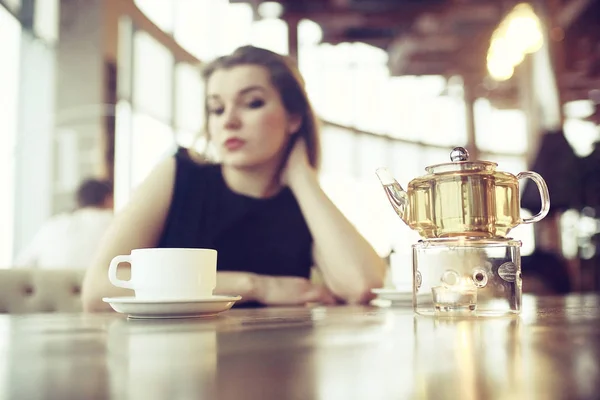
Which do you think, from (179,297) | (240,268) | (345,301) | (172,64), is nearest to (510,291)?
(179,297)

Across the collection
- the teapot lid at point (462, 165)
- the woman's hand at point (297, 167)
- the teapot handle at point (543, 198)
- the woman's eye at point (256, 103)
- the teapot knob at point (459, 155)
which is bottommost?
the teapot handle at point (543, 198)

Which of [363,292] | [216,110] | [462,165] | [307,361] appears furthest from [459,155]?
[216,110]

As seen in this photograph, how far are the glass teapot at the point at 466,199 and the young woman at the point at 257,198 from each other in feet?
2.77

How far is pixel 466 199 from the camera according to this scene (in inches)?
27.9

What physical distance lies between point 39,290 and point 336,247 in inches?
29.7

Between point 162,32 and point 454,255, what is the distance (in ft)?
8.48

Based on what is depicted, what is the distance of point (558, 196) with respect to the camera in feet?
11.4

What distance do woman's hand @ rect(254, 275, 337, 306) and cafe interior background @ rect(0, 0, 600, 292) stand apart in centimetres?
24

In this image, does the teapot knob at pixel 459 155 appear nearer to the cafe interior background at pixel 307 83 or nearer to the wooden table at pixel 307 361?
the wooden table at pixel 307 361

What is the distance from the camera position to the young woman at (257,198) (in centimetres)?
161

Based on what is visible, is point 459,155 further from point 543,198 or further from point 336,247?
point 336,247

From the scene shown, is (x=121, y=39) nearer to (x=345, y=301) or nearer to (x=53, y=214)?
(x=53, y=214)

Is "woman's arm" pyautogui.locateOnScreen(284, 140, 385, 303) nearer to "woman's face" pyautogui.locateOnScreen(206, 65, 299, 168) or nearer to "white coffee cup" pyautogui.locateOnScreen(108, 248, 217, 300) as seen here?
"woman's face" pyautogui.locateOnScreen(206, 65, 299, 168)

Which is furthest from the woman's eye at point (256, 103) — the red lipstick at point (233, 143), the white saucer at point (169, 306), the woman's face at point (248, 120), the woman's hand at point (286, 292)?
the white saucer at point (169, 306)
